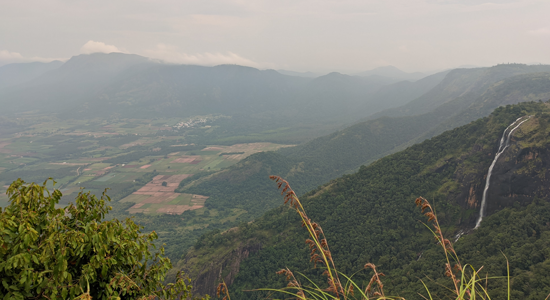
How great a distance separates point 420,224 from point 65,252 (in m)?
66.0

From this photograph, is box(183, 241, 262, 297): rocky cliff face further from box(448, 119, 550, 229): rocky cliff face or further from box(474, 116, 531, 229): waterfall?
box(474, 116, 531, 229): waterfall

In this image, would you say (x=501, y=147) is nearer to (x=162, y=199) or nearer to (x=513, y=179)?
(x=513, y=179)

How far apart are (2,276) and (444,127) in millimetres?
183107

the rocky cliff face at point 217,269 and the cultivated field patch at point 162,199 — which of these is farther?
the cultivated field patch at point 162,199

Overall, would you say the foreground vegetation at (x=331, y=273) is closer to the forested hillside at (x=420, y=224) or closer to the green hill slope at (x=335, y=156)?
the forested hillside at (x=420, y=224)

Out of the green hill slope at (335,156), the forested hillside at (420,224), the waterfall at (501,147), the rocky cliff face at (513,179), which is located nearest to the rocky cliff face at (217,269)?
the forested hillside at (420,224)

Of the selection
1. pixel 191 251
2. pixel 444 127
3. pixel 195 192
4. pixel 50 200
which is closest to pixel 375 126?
pixel 444 127

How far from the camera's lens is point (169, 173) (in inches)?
7215

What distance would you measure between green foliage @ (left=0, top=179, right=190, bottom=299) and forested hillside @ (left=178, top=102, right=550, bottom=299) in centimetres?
3247

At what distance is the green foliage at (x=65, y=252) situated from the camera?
673cm

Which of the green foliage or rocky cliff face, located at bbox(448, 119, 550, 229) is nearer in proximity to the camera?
the green foliage

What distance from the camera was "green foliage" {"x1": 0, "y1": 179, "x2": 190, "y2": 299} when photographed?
6727mm

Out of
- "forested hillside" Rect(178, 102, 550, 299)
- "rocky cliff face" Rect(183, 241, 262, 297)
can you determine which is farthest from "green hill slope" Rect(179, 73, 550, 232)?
"forested hillside" Rect(178, 102, 550, 299)

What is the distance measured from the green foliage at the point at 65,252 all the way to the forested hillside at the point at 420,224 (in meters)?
32.5
